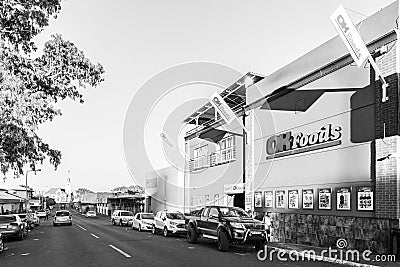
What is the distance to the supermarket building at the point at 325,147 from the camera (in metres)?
16.3

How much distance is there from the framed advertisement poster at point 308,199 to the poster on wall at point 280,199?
207 centimetres

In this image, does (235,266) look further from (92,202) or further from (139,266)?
(92,202)

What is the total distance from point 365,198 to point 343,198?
1412mm

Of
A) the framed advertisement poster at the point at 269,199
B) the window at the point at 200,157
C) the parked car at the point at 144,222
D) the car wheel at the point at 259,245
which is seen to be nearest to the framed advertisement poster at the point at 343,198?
the car wheel at the point at 259,245

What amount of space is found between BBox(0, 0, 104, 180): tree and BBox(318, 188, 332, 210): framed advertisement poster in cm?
1029

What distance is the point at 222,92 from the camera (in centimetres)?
3155

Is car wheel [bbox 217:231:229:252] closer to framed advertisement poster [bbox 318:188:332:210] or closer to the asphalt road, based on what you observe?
the asphalt road

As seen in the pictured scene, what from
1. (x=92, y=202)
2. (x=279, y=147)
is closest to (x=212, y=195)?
(x=279, y=147)

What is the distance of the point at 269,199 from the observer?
2528cm

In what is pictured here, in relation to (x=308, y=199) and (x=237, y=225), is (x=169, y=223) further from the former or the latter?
(x=237, y=225)

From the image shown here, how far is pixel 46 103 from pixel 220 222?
8081 mm

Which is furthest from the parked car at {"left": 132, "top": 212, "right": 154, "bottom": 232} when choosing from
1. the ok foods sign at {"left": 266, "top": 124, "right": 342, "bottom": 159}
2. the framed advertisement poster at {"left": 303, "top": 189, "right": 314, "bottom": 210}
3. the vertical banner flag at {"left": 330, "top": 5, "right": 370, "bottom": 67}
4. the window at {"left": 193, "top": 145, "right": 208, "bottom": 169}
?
A: the vertical banner flag at {"left": 330, "top": 5, "right": 370, "bottom": 67}

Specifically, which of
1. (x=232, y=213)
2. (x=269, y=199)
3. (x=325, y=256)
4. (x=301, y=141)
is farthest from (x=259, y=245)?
(x=269, y=199)

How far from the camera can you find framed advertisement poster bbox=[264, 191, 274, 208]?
24956mm
